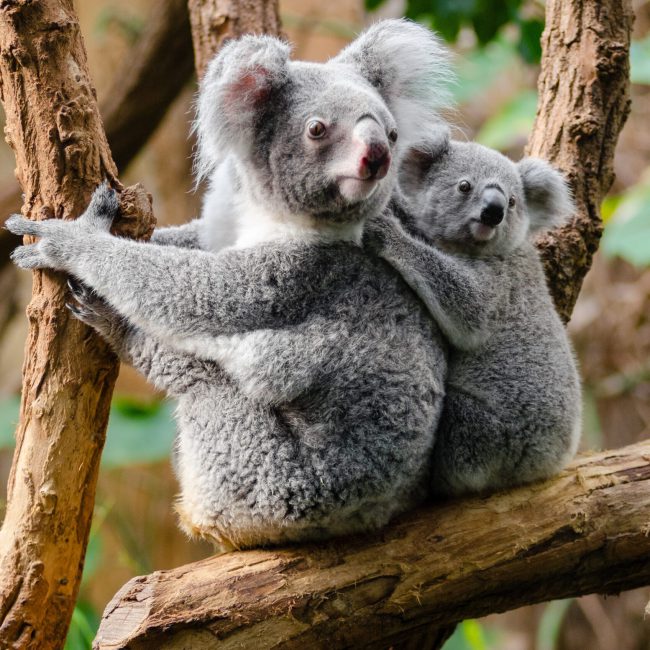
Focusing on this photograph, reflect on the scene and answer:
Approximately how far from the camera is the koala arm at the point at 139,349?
8.11ft

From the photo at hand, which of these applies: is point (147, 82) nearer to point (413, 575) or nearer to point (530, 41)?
point (530, 41)

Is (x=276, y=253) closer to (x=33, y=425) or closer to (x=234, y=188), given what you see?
(x=234, y=188)

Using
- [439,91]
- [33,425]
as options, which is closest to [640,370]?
[439,91]

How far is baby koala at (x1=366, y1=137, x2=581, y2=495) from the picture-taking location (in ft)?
8.97

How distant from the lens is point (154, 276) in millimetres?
2447

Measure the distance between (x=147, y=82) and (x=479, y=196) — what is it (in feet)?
8.39

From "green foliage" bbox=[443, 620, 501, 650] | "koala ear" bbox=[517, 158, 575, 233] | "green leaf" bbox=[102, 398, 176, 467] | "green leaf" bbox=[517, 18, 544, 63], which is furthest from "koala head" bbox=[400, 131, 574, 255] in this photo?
"green leaf" bbox=[102, 398, 176, 467]

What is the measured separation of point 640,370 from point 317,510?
5.33m

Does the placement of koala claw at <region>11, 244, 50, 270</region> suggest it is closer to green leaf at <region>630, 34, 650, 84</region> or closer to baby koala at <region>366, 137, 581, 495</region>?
baby koala at <region>366, 137, 581, 495</region>

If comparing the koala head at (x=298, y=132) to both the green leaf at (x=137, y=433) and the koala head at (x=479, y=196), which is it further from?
the green leaf at (x=137, y=433)

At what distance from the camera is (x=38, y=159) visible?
245 centimetres

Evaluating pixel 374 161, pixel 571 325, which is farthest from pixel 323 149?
pixel 571 325

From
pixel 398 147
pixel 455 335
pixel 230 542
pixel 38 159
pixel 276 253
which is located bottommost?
pixel 230 542

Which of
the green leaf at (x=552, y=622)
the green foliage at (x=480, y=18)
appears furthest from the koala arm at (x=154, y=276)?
the green leaf at (x=552, y=622)
